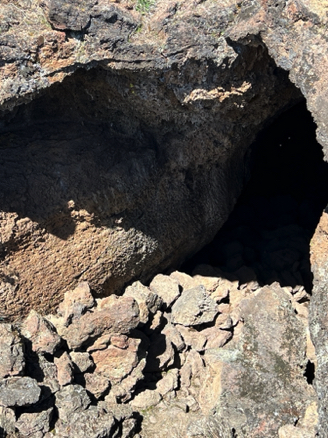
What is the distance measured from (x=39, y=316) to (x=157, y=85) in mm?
1840

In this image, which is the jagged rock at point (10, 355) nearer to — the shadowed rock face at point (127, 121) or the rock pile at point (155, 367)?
the rock pile at point (155, 367)

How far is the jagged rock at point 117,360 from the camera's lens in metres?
3.93

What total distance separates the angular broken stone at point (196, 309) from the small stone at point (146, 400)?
637 millimetres

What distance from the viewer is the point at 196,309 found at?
14.4ft

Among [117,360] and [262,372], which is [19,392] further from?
[262,372]

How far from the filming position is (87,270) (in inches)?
169

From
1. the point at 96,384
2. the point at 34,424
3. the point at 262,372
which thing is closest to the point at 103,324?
the point at 96,384

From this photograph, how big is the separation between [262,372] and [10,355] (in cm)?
174

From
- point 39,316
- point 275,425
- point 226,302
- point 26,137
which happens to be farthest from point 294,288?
point 26,137

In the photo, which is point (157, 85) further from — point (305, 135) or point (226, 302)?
point (305, 135)

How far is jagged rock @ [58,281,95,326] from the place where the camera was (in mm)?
4031

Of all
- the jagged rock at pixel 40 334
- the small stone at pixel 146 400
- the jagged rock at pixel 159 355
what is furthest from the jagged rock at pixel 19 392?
the jagged rock at pixel 159 355

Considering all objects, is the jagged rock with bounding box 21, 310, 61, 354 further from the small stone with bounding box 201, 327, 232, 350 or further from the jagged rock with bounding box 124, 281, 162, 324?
the small stone with bounding box 201, 327, 232, 350

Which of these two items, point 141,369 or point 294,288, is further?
point 294,288
